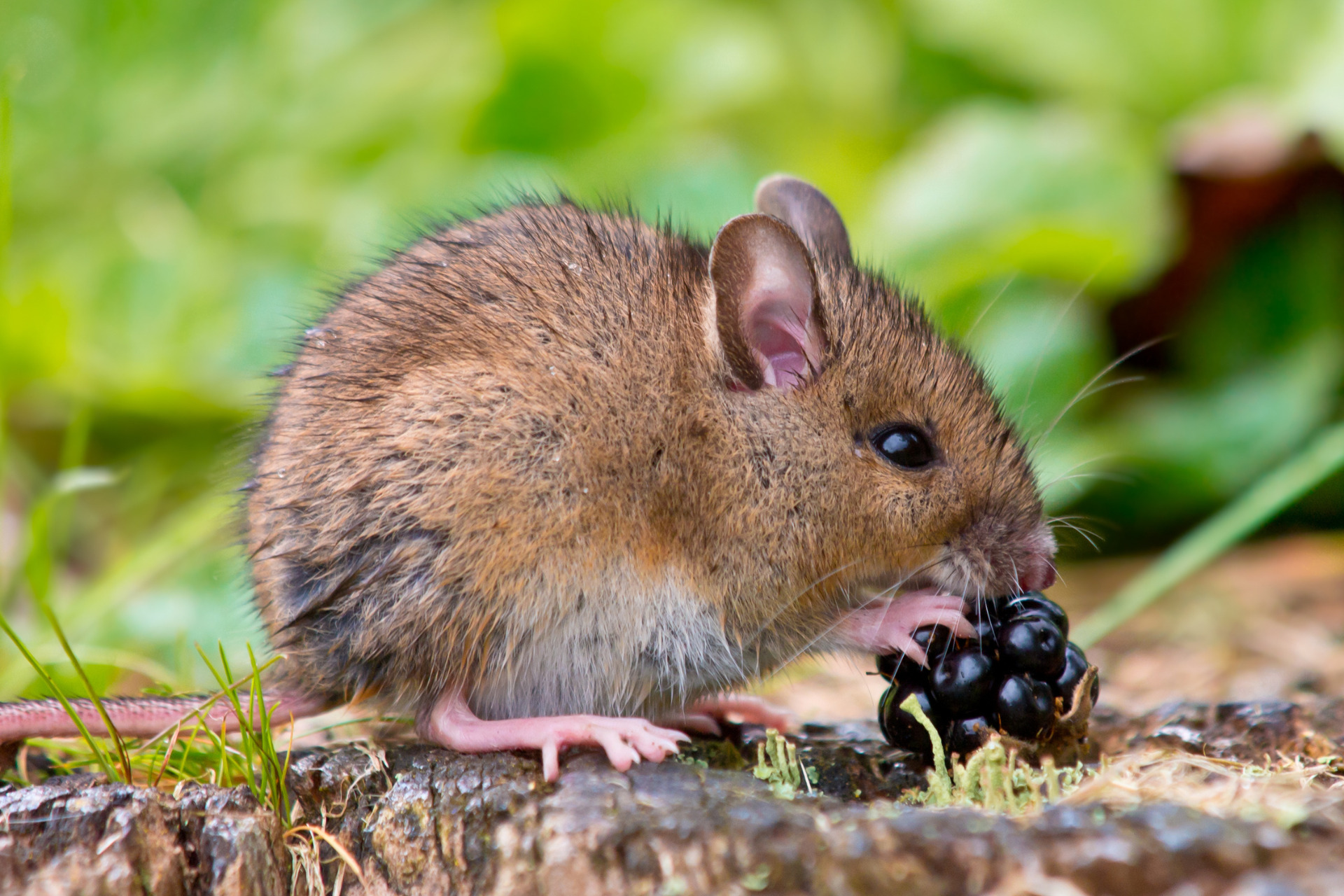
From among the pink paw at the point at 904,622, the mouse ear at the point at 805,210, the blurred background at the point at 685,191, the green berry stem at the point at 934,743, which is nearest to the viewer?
the green berry stem at the point at 934,743

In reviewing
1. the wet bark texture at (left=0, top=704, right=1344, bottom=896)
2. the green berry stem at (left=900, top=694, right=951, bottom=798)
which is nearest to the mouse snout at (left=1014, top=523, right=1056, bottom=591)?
the wet bark texture at (left=0, top=704, right=1344, bottom=896)

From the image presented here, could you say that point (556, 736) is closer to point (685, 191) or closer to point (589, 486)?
point (589, 486)

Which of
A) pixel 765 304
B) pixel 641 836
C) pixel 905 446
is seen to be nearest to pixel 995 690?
pixel 905 446

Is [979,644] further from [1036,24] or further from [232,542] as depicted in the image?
[1036,24]

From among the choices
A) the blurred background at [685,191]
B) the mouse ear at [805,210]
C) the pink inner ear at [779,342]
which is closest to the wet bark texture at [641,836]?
the pink inner ear at [779,342]

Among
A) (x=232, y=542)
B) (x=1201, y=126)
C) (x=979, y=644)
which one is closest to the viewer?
(x=979, y=644)

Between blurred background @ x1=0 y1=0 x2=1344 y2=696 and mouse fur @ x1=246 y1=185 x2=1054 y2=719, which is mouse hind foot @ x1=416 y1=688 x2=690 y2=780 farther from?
blurred background @ x1=0 y1=0 x2=1344 y2=696

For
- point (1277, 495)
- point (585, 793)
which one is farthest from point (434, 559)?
point (1277, 495)

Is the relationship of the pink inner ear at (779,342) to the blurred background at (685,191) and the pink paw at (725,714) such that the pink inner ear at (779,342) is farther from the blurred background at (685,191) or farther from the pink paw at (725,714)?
the blurred background at (685,191)
